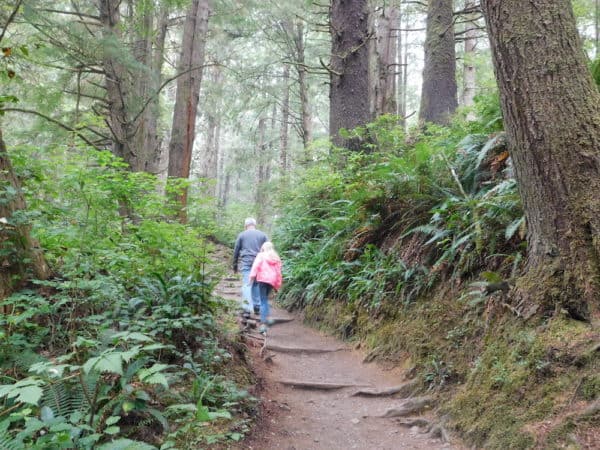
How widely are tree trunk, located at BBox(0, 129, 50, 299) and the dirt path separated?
2.28 meters

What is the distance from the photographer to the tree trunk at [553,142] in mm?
3283

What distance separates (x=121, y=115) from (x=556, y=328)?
6.98 m

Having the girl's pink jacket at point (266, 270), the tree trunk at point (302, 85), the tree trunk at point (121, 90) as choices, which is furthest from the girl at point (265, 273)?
the tree trunk at point (302, 85)

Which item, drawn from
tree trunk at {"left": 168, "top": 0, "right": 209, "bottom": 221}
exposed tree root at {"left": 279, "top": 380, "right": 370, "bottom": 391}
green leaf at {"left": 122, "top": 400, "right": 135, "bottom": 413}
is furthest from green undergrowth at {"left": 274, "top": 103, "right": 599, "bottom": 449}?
tree trunk at {"left": 168, "top": 0, "right": 209, "bottom": 221}

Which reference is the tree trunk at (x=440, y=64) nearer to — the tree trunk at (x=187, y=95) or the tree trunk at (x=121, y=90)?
the tree trunk at (x=187, y=95)

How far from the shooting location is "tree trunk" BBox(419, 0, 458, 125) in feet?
34.7

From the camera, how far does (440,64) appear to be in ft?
35.0

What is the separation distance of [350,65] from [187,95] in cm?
392

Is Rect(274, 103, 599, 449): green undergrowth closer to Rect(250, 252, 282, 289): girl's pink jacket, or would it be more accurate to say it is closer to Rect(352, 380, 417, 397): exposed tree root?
Rect(352, 380, 417, 397): exposed tree root

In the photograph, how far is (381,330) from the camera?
227 inches

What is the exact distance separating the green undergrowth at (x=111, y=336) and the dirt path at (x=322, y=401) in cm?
40

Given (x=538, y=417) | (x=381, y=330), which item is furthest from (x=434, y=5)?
(x=538, y=417)

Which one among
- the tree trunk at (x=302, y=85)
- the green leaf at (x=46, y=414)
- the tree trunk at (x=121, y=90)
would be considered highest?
the tree trunk at (x=302, y=85)

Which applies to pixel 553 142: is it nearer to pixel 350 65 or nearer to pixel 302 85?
pixel 350 65
